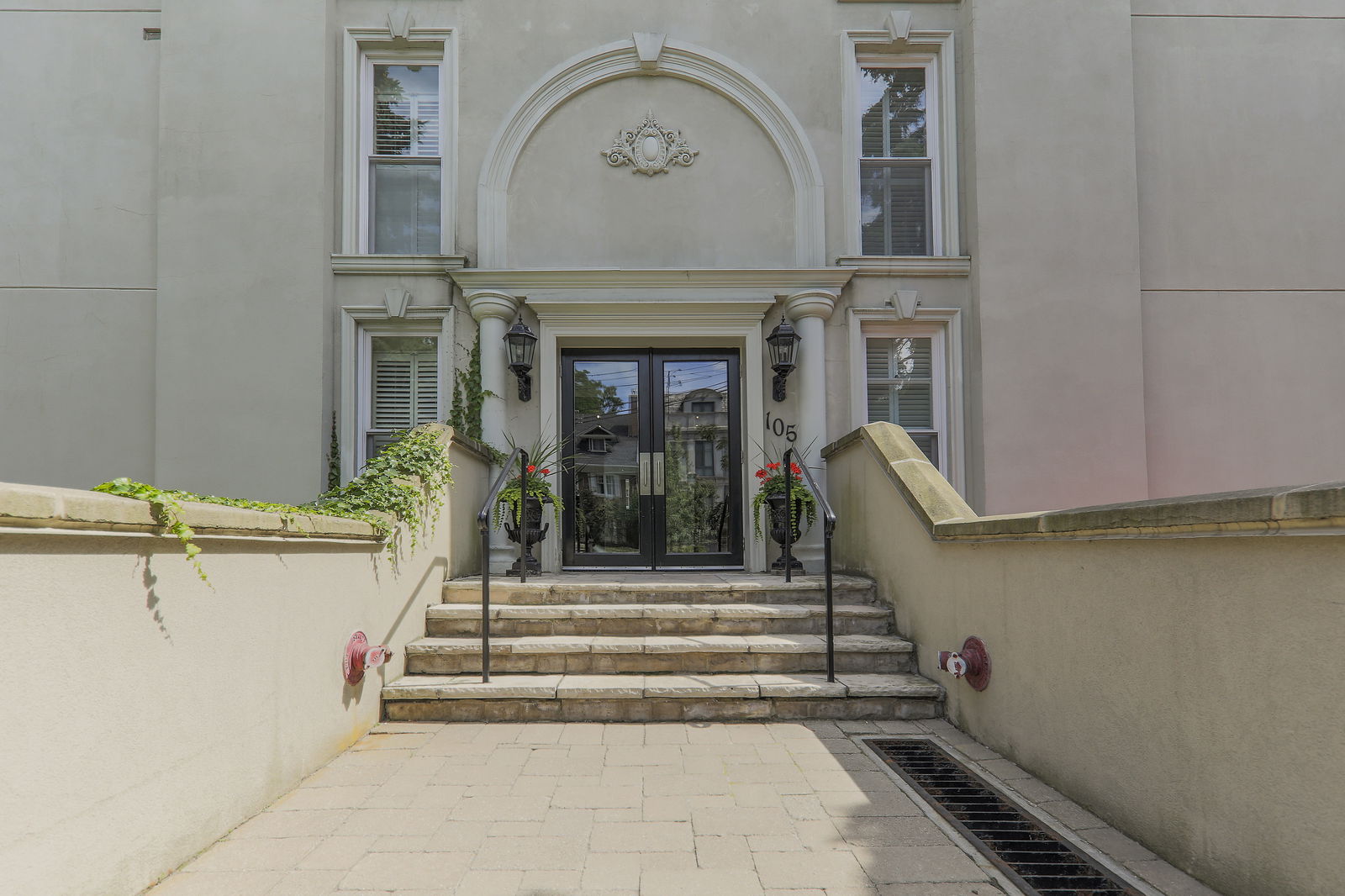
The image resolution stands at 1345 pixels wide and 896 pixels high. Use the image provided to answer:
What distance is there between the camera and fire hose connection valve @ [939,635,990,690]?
392cm

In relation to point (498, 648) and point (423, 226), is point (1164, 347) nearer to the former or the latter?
point (498, 648)

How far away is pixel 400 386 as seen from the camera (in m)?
7.04

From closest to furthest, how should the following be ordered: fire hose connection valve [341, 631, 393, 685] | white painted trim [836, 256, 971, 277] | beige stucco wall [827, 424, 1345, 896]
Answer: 1. beige stucco wall [827, 424, 1345, 896]
2. fire hose connection valve [341, 631, 393, 685]
3. white painted trim [836, 256, 971, 277]

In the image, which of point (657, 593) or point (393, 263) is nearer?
point (657, 593)

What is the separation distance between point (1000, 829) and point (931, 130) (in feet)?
20.3

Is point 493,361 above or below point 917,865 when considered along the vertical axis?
above

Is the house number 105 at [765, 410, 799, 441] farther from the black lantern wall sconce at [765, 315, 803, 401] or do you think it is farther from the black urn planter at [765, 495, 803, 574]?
the black urn planter at [765, 495, 803, 574]

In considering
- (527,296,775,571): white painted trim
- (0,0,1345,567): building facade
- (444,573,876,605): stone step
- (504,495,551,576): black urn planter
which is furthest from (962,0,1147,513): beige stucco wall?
(504,495,551,576): black urn planter

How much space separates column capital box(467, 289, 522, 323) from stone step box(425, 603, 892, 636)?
2735mm

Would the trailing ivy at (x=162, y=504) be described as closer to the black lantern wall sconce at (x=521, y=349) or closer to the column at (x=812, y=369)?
the black lantern wall sconce at (x=521, y=349)

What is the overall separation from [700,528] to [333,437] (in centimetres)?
327

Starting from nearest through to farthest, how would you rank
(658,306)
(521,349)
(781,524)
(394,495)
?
(394,495), (781,524), (521,349), (658,306)

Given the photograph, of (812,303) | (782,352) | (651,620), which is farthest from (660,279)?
(651,620)

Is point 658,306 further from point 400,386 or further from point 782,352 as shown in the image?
point 400,386
